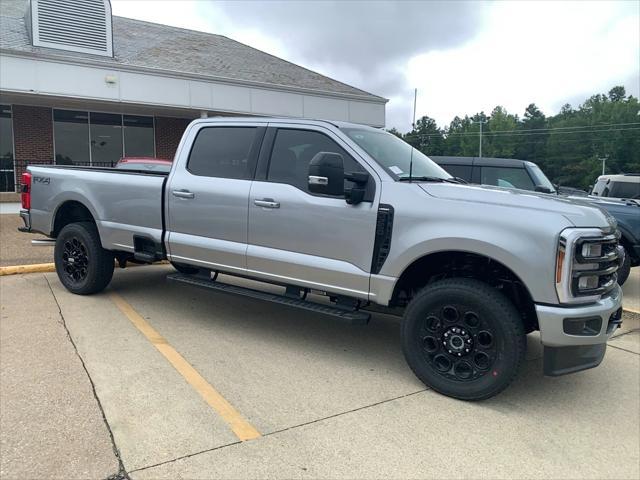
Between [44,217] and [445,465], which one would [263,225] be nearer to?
[445,465]

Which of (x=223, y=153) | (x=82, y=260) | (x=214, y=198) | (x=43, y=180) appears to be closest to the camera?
(x=214, y=198)

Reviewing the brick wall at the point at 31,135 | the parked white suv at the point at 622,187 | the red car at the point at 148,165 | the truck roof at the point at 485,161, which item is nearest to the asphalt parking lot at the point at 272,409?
the red car at the point at 148,165

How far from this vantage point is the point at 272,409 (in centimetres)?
357

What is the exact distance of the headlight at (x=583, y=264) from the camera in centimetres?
337

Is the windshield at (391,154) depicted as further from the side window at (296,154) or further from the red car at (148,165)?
the red car at (148,165)

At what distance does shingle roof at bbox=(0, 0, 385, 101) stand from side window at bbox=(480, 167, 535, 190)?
Answer: 10565 millimetres

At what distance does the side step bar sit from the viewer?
423 cm

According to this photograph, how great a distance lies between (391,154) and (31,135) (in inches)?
622

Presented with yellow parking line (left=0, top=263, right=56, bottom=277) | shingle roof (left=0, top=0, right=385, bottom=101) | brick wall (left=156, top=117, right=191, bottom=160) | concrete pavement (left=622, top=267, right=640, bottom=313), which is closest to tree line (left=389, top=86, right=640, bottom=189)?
shingle roof (left=0, top=0, right=385, bottom=101)

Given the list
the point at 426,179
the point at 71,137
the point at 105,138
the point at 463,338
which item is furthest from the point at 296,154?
the point at 105,138

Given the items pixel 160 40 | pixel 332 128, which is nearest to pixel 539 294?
pixel 332 128

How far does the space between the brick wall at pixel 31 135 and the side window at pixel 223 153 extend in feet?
45.5

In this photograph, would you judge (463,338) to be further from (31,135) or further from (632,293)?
(31,135)

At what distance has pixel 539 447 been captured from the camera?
3.26m
